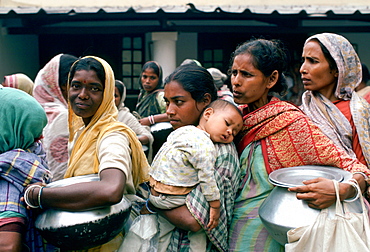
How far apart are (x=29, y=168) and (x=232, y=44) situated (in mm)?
8343

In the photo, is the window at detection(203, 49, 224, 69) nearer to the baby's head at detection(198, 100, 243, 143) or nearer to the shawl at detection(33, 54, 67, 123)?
the shawl at detection(33, 54, 67, 123)

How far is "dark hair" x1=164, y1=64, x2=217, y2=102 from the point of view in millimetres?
1999

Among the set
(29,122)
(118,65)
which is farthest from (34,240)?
(118,65)

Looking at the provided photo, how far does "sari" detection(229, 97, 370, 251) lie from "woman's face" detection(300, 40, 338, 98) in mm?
344

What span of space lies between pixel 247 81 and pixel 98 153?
33.1 inches

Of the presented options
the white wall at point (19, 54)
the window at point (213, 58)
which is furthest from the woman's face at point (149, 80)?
the white wall at point (19, 54)

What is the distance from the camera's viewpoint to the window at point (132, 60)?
9.62 meters

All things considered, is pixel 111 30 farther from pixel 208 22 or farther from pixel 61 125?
pixel 61 125

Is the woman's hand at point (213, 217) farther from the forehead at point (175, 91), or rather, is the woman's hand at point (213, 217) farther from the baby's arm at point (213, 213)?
the forehead at point (175, 91)

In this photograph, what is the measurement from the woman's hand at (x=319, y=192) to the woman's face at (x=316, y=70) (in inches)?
29.0

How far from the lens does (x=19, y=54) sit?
9.27 meters

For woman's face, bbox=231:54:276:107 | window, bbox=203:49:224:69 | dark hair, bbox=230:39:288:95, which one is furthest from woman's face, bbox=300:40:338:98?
window, bbox=203:49:224:69

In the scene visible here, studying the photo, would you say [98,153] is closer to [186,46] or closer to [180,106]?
[180,106]

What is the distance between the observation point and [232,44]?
9625 millimetres
